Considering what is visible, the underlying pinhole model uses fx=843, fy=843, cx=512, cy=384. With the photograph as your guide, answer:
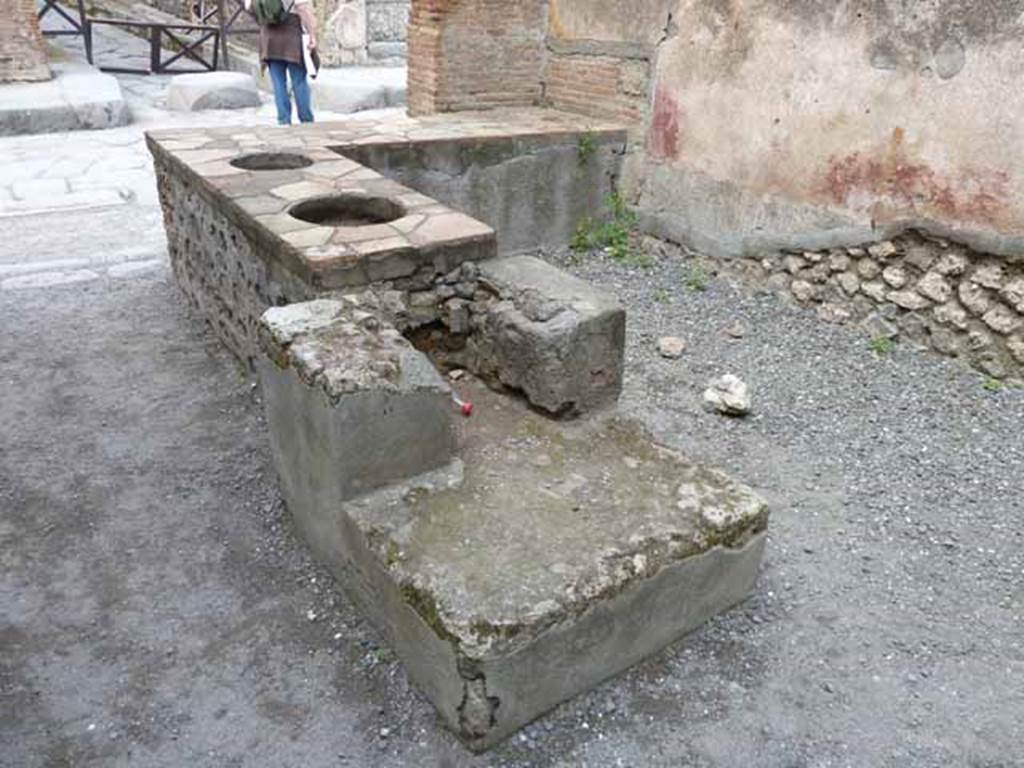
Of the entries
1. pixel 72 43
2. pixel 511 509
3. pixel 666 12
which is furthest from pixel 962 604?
pixel 72 43

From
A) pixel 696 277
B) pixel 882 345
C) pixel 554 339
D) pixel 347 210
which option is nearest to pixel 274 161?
pixel 347 210

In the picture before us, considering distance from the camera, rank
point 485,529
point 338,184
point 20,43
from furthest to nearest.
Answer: point 20,43 → point 338,184 → point 485,529

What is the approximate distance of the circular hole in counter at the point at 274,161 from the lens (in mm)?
4320

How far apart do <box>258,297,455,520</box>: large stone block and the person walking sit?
4.83 metres

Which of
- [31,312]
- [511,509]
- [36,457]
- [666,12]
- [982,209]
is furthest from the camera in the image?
[666,12]

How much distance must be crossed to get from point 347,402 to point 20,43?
30.9ft

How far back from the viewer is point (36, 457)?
3281 millimetres

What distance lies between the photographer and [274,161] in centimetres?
440

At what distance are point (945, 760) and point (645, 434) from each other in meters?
1.23

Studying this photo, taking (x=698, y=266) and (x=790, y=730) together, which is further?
(x=698, y=266)

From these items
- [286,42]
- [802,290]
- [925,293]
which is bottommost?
[802,290]

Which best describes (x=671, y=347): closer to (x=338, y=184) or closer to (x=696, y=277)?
(x=696, y=277)

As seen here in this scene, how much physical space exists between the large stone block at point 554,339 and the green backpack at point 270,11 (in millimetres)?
4518

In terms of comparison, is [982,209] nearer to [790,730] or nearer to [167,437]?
[790,730]
